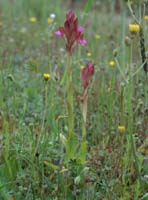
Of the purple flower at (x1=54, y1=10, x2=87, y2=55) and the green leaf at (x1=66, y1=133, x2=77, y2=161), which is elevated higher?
the purple flower at (x1=54, y1=10, x2=87, y2=55)

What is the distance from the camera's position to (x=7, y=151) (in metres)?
1.95

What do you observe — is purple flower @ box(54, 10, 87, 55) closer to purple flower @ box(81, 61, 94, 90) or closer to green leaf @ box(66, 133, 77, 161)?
purple flower @ box(81, 61, 94, 90)

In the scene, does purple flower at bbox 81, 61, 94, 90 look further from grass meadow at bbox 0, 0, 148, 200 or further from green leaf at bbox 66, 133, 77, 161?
green leaf at bbox 66, 133, 77, 161

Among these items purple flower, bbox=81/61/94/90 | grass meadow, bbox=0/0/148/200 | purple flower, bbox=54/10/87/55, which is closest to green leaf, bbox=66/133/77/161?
grass meadow, bbox=0/0/148/200

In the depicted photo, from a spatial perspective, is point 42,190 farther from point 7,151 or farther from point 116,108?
point 116,108

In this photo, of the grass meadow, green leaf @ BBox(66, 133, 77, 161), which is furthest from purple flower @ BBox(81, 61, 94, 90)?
green leaf @ BBox(66, 133, 77, 161)

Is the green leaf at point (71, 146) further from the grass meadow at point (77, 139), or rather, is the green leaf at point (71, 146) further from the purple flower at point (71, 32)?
the purple flower at point (71, 32)

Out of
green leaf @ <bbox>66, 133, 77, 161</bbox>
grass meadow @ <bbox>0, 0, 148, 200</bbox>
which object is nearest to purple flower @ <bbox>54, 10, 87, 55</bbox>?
grass meadow @ <bbox>0, 0, 148, 200</bbox>

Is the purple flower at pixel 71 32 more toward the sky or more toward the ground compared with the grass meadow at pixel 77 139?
more toward the sky

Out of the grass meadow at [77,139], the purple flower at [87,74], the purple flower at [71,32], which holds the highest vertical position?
the purple flower at [71,32]

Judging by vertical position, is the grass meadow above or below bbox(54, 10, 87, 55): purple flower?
below

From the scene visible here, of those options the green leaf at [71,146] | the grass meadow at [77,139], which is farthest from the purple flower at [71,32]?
the green leaf at [71,146]

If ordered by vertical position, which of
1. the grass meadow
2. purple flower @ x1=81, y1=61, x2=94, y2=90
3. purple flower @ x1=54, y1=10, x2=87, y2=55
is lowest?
the grass meadow

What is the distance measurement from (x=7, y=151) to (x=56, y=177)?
0.71ft
